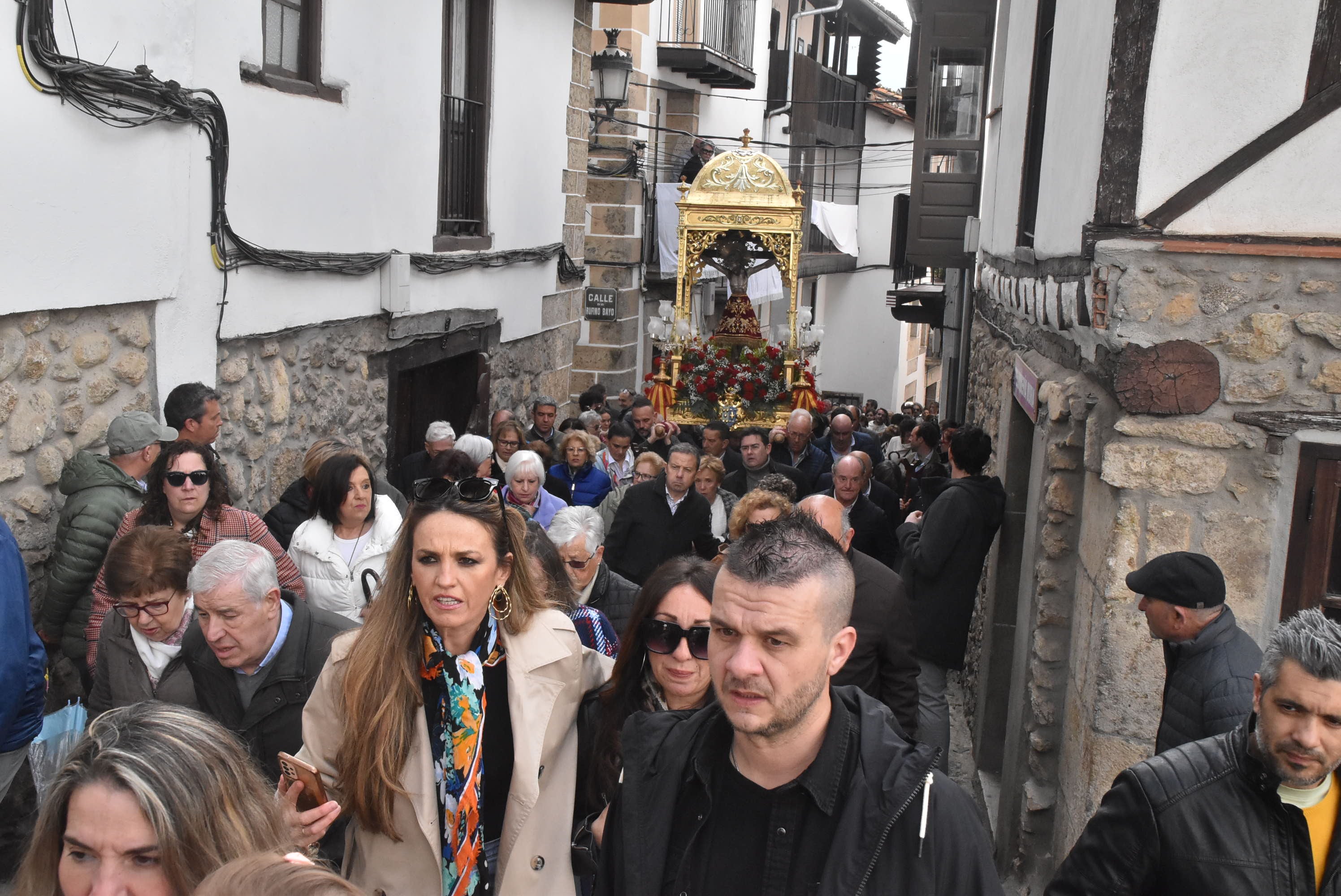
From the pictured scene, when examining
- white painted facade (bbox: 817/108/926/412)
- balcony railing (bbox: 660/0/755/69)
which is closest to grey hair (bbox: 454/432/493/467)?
balcony railing (bbox: 660/0/755/69)

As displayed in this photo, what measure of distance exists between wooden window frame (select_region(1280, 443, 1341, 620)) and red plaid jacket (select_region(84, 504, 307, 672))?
3.26 m

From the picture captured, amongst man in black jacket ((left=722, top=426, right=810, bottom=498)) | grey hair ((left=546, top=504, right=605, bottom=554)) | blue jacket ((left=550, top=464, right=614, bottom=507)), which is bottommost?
blue jacket ((left=550, top=464, right=614, bottom=507))

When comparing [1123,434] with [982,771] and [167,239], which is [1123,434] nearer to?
[982,771]

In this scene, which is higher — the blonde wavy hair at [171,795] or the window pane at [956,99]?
the window pane at [956,99]

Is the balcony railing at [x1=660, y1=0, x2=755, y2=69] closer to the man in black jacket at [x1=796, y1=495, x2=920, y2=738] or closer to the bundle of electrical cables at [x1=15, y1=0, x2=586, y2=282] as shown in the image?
the bundle of electrical cables at [x1=15, y1=0, x2=586, y2=282]

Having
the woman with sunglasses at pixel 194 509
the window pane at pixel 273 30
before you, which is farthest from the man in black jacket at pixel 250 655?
the window pane at pixel 273 30

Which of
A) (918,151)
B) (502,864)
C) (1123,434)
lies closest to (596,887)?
(502,864)

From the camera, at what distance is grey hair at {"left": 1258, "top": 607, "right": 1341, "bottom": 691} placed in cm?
244

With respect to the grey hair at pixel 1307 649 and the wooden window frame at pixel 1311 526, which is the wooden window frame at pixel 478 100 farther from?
the grey hair at pixel 1307 649

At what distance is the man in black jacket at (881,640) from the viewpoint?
4125 mm

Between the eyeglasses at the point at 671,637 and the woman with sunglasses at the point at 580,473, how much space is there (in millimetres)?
4843

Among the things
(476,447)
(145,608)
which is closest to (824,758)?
(145,608)

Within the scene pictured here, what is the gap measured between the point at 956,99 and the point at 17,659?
1227 centimetres

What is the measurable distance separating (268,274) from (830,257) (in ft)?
76.5
